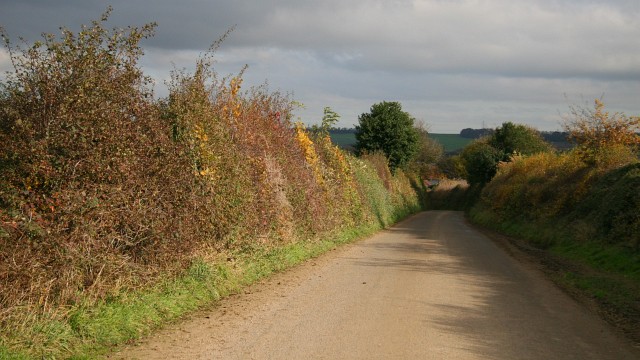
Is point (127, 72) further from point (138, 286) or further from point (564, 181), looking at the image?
point (564, 181)

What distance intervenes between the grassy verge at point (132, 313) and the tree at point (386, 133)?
40996mm

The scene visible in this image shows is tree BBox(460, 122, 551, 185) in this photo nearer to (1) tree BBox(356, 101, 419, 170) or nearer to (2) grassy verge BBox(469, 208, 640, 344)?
(1) tree BBox(356, 101, 419, 170)

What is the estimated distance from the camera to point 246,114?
14445mm

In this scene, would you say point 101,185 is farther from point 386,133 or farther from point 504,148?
point 504,148

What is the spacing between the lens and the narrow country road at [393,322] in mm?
6832

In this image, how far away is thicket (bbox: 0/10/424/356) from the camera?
267 inches

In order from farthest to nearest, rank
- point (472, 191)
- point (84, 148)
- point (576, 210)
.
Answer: point (472, 191)
point (576, 210)
point (84, 148)

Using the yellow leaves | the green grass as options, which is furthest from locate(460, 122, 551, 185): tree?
the green grass

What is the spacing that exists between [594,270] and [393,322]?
850 centimetres

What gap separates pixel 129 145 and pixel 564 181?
23.5m

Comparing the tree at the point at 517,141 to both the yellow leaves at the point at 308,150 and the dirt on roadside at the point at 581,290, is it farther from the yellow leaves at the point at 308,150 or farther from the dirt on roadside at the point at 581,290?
the yellow leaves at the point at 308,150

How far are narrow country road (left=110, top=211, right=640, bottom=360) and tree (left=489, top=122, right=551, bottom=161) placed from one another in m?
51.2

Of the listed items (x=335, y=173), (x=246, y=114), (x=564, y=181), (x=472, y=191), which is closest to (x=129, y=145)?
(x=246, y=114)

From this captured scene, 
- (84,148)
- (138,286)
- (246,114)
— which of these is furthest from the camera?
(246,114)
